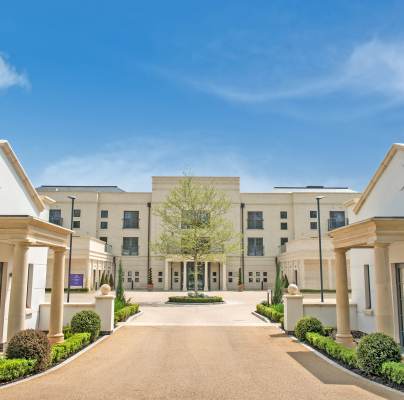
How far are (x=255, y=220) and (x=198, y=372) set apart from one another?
44236 mm

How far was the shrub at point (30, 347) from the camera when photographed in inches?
438

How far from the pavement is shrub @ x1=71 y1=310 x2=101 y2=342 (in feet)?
1.82

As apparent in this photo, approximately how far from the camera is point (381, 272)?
12.5 m

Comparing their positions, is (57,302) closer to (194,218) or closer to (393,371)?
(393,371)

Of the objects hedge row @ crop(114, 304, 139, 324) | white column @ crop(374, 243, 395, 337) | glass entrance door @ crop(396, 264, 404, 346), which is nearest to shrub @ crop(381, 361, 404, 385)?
white column @ crop(374, 243, 395, 337)

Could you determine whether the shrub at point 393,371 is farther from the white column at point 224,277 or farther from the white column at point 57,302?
the white column at point 224,277

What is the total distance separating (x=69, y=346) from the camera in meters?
13.5

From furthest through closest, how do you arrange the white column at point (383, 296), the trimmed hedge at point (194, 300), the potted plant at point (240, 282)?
the potted plant at point (240, 282) < the trimmed hedge at point (194, 300) < the white column at point (383, 296)

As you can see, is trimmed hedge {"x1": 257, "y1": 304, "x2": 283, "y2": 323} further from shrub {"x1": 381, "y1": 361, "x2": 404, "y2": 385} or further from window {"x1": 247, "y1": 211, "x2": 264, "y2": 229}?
window {"x1": 247, "y1": 211, "x2": 264, "y2": 229}

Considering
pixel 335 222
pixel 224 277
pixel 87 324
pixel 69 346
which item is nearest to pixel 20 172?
pixel 87 324

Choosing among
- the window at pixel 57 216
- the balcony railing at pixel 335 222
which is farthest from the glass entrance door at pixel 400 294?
the window at pixel 57 216

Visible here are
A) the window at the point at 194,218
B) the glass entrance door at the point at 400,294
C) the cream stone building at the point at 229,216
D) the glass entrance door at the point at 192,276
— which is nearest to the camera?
the glass entrance door at the point at 400,294

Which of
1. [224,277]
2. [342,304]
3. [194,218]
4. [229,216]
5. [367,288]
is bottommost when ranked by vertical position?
[342,304]

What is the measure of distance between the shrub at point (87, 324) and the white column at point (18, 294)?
392 cm
